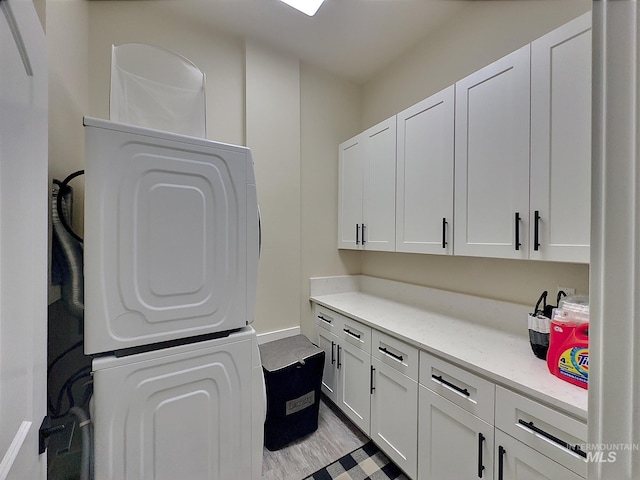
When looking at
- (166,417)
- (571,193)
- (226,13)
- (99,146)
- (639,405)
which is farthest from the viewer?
(226,13)

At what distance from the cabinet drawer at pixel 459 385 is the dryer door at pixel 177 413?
2.83 ft

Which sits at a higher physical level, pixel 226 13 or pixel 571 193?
pixel 226 13

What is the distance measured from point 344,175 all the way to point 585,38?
168 centimetres

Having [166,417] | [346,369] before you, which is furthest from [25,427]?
[346,369]


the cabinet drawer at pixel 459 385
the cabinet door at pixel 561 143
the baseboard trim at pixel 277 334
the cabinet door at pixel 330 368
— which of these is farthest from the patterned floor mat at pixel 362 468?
the cabinet door at pixel 561 143

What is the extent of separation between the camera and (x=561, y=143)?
112 cm

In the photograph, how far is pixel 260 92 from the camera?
2164 millimetres

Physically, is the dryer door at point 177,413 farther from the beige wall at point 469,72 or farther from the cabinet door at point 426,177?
the beige wall at point 469,72

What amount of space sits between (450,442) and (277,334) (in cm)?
141

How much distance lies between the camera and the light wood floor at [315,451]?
1553mm

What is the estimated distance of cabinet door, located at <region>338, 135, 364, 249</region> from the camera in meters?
2.32

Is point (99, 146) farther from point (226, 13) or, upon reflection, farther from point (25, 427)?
point (226, 13)

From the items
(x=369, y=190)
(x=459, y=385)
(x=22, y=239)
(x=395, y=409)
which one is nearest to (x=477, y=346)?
(x=459, y=385)

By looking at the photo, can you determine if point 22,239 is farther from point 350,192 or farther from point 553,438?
point 350,192
